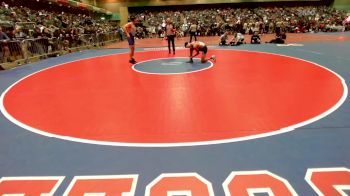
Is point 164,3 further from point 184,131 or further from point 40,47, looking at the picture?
point 184,131

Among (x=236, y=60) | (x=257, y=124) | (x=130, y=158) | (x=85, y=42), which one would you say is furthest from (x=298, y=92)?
(x=85, y=42)

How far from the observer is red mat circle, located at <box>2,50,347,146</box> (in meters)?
4.11

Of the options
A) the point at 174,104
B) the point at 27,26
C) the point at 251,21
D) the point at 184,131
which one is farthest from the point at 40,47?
the point at 251,21

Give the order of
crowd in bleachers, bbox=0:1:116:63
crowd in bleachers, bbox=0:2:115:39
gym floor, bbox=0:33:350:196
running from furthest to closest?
crowd in bleachers, bbox=0:2:115:39, crowd in bleachers, bbox=0:1:116:63, gym floor, bbox=0:33:350:196

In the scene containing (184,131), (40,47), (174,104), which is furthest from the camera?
(40,47)

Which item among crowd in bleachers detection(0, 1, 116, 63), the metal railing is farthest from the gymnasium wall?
the metal railing

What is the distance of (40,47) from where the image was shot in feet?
43.9

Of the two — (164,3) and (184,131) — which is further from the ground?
(164,3)

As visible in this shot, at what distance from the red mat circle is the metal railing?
3886 millimetres

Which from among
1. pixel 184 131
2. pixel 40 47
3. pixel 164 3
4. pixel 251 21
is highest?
pixel 164 3

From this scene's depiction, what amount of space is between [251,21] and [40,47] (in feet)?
75.8

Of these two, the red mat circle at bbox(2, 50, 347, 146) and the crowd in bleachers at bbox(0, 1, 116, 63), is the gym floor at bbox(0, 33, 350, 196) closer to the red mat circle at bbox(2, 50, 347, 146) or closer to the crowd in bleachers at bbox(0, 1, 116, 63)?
the red mat circle at bbox(2, 50, 347, 146)

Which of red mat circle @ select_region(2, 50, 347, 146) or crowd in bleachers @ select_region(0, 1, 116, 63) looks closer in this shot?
red mat circle @ select_region(2, 50, 347, 146)

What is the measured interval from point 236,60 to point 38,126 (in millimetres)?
7980
